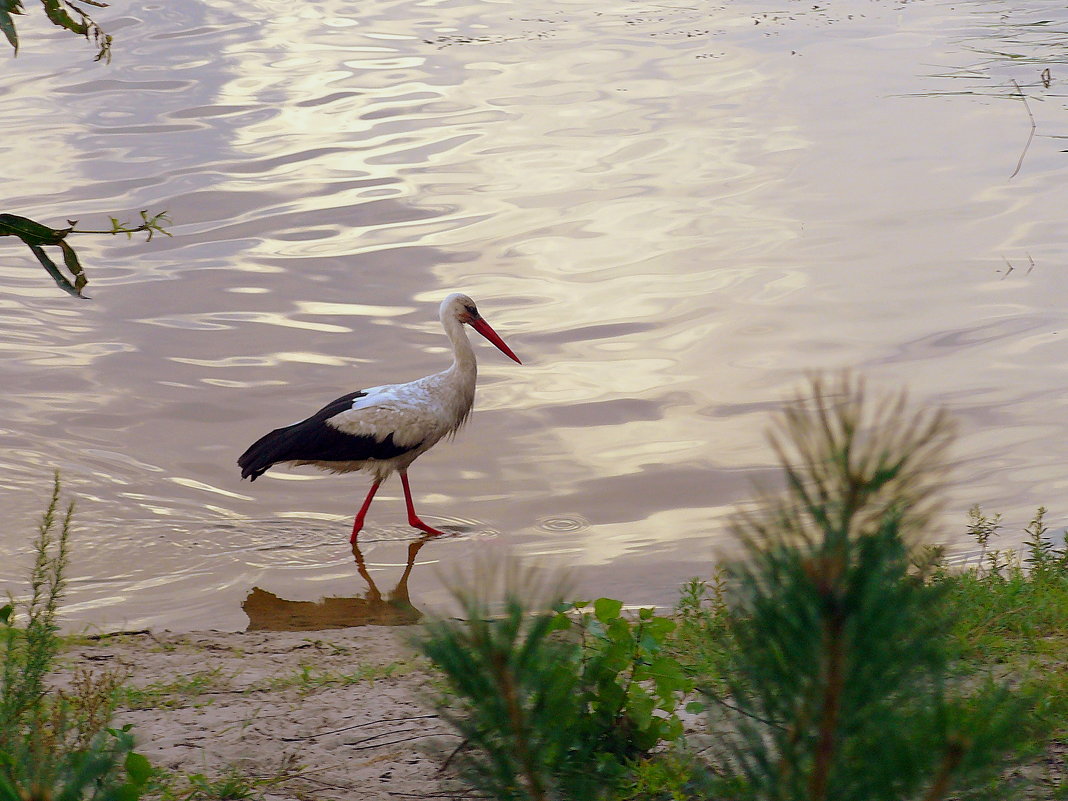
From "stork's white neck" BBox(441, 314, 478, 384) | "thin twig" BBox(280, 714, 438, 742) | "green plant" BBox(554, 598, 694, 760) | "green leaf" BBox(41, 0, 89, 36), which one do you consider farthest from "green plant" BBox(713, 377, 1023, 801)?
"stork's white neck" BBox(441, 314, 478, 384)

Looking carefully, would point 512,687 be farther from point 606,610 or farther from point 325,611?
point 325,611

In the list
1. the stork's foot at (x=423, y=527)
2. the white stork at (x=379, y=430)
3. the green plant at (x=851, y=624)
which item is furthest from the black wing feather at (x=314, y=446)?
the green plant at (x=851, y=624)

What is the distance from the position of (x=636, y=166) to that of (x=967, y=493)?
6.49 meters

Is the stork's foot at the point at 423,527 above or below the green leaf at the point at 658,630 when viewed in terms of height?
below

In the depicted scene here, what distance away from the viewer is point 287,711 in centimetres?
360

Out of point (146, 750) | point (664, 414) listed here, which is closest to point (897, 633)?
point (146, 750)

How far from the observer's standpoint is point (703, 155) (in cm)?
1238

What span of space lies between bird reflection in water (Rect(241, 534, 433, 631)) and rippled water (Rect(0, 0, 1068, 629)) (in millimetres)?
39

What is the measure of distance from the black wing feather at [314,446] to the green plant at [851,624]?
555cm

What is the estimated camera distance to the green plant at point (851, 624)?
41.5 inches

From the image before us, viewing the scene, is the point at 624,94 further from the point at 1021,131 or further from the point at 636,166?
the point at 1021,131

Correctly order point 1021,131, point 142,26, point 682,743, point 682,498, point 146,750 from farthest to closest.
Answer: point 142,26 → point 1021,131 → point 682,498 → point 146,750 → point 682,743

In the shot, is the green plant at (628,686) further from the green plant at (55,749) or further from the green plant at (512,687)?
the green plant at (512,687)

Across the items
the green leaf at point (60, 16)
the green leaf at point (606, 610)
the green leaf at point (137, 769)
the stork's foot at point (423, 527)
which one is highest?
the green leaf at point (60, 16)
